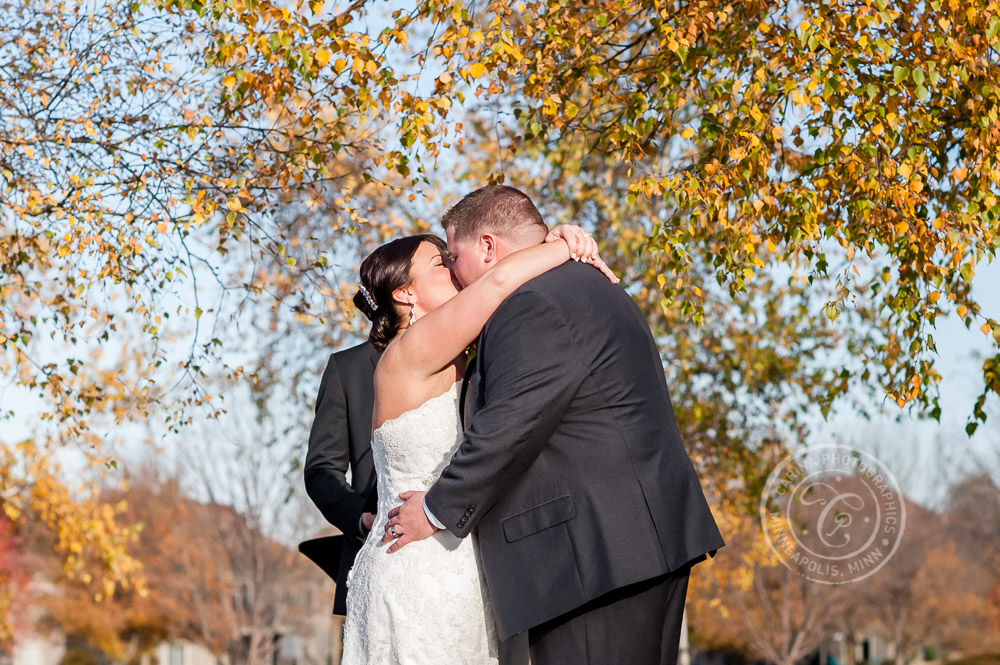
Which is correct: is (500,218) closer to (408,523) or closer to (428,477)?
(428,477)

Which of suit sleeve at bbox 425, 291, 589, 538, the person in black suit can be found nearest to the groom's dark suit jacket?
suit sleeve at bbox 425, 291, 589, 538

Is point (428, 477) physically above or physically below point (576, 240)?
below

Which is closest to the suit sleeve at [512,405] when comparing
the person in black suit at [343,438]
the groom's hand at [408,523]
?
the groom's hand at [408,523]

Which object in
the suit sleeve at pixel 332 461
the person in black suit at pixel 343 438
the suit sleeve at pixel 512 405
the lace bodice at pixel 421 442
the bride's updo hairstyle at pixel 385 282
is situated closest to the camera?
the suit sleeve at pixel 512 405

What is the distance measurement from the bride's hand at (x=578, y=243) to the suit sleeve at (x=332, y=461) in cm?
154

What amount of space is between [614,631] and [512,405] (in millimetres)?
755

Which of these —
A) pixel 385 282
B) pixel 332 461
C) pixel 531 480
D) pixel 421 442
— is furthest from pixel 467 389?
pixel 332 461

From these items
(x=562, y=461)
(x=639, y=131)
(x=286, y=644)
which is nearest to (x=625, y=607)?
(x=562, y=461)

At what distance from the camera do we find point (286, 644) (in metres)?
39.9

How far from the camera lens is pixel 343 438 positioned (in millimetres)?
4906

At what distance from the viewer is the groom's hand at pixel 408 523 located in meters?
3.50

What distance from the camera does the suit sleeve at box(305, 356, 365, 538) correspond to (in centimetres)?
455

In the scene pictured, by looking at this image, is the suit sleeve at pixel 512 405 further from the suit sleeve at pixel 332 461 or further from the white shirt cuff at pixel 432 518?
the suit sleeve at pixel 332 461

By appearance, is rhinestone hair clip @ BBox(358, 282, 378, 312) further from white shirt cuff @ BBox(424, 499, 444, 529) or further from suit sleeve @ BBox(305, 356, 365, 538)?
white shirt cuff @ BBox(424, 499, 444, 529)
